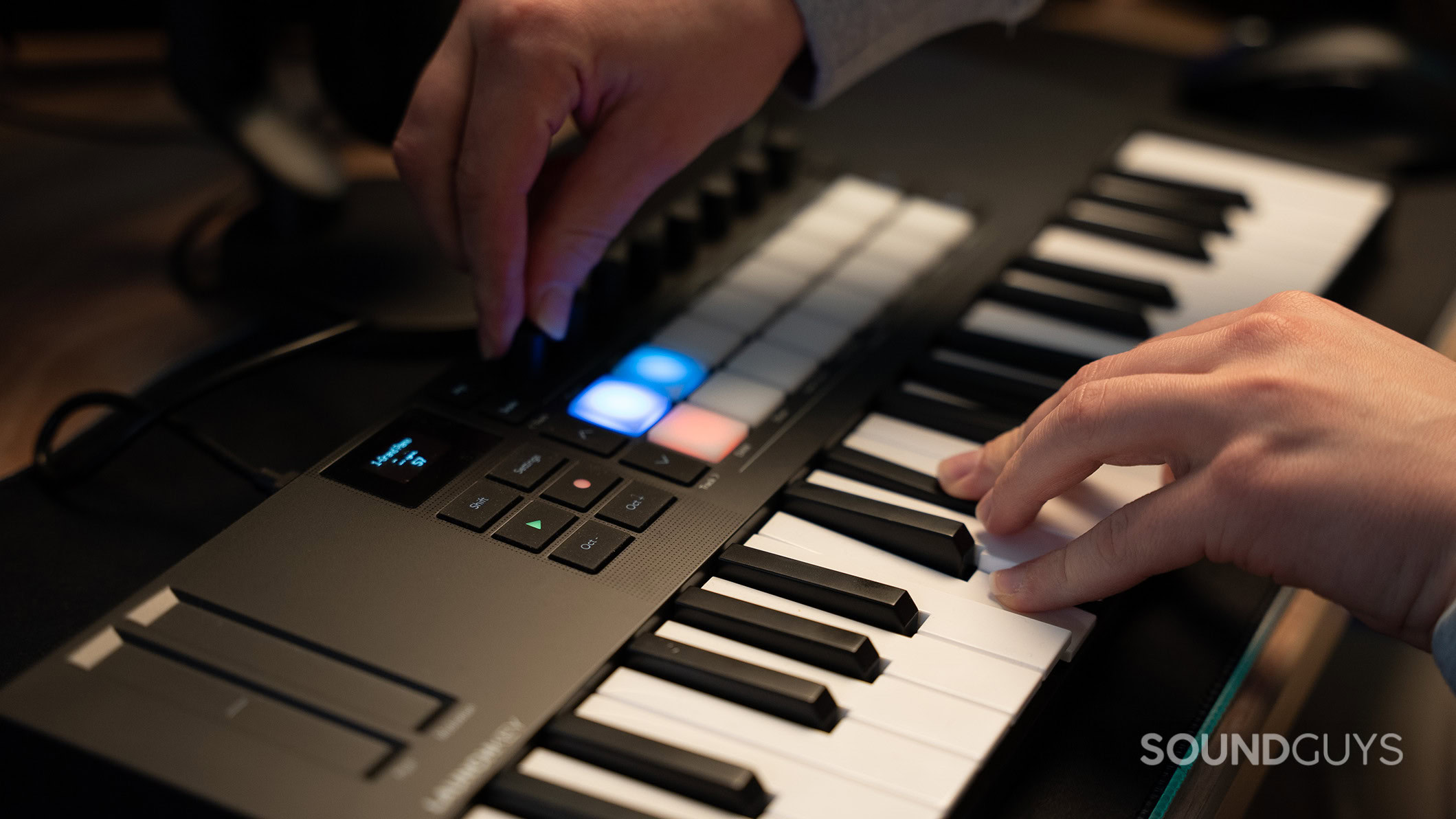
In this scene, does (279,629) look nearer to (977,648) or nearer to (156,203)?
(977,648)

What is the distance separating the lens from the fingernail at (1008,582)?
2.03 ft

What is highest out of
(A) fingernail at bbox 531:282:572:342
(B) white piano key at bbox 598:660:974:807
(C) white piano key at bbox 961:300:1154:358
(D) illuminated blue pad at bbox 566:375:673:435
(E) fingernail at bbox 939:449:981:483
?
(C) white piano key at bbox 961:300:1154:358

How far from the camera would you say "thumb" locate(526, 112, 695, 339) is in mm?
748

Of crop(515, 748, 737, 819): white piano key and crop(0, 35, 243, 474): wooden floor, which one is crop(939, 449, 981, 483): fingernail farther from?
crop(0, 35, 243, 474): wooden floor

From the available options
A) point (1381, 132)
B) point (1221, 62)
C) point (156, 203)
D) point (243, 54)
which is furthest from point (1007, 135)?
point (156, 203)

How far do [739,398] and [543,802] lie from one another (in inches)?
12.4

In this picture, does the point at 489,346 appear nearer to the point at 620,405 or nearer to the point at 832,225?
the point at 620,405

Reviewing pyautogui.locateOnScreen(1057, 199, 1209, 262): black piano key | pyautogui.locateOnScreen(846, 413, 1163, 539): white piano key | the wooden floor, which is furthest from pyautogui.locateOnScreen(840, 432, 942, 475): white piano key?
the wooden floor

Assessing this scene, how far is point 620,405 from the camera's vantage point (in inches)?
28.8

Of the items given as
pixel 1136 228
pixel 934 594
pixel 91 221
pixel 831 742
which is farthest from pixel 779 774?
pixel 91 221

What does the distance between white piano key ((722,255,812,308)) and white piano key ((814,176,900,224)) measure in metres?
0.10

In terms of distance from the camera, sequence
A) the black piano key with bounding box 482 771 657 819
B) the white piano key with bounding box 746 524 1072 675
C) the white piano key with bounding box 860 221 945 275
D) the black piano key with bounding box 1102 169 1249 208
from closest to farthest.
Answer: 1. the black piano key with bounding box 482 771 657 819
2. the white piano key with bounding box 746 524 1072 675
3. the white piano key with bounding box 860 221 945 275
4. the black piano key with bounding box 1102 169 1249 208

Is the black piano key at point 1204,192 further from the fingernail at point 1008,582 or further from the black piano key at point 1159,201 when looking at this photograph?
the fingernail at point 1008,582

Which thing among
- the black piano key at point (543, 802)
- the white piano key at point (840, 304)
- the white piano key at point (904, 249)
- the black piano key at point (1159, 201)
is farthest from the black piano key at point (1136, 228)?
the black piano key at point (543, 802)
